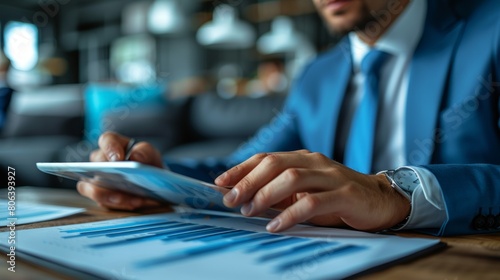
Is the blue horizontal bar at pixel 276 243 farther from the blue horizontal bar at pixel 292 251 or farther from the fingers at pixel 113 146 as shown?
the fingers at pixel 113 146

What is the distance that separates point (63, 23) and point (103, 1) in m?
0.95

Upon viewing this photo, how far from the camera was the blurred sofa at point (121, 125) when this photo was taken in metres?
2.46

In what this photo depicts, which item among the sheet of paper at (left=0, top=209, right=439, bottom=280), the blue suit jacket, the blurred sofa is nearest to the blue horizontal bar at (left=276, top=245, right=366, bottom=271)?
the sheet of paper at (left=0, top=209, right=439, bottom=280)

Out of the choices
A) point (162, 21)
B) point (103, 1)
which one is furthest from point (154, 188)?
point (103, 1)

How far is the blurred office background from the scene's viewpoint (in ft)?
8.73

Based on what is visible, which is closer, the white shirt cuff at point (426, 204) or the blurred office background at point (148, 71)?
the white shirt cuff at point (426, 204)

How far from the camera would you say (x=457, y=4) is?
3.16 ft

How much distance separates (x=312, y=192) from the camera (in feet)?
1.62

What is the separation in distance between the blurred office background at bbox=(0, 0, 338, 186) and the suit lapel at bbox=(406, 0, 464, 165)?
4.50 ft

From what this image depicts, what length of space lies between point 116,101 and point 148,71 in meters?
4.28

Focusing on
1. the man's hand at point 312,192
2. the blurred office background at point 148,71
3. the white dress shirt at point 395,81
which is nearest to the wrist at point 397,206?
the man's hand at point 312,192

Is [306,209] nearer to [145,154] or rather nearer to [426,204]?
[426,204]

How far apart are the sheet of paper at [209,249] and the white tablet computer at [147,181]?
4 centimetres

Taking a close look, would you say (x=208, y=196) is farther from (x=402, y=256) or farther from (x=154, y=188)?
(x=402, y=256)
